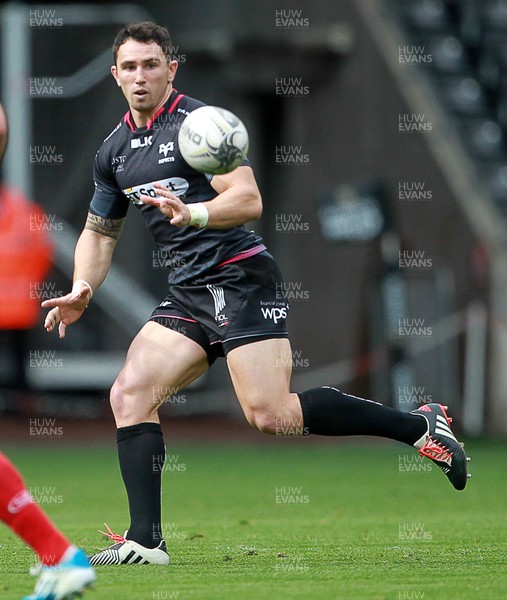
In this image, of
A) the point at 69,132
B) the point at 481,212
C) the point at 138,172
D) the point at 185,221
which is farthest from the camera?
the point at 69,132

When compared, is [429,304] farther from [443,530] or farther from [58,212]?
[443,530]

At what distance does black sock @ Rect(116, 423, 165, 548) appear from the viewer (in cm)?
687

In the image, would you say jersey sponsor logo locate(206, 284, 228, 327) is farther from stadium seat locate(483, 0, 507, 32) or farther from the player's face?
stadium seat locate(483, 0, 507, 32)

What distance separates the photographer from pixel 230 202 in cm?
662

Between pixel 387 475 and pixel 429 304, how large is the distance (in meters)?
4.89

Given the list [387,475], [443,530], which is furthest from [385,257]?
[443,530]

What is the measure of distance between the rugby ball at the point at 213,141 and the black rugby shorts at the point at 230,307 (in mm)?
675

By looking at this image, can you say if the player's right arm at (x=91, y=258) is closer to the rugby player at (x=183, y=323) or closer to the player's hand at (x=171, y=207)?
the rugby player at (x=183, y=323)

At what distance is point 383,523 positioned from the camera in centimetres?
861

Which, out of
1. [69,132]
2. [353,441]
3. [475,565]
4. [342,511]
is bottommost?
[353,441]

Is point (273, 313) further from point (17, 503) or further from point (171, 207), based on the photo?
point (17, 503)

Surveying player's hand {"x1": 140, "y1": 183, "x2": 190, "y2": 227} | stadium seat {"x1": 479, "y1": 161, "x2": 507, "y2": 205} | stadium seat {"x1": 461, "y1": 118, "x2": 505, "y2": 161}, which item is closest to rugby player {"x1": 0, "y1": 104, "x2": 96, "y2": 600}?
player's hand {"x1": 140, "y1": 183, "x2": 190, "y2": 227}

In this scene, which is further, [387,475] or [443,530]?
[387,475]

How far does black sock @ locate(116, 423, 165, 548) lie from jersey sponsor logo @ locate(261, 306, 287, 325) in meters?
0.77
